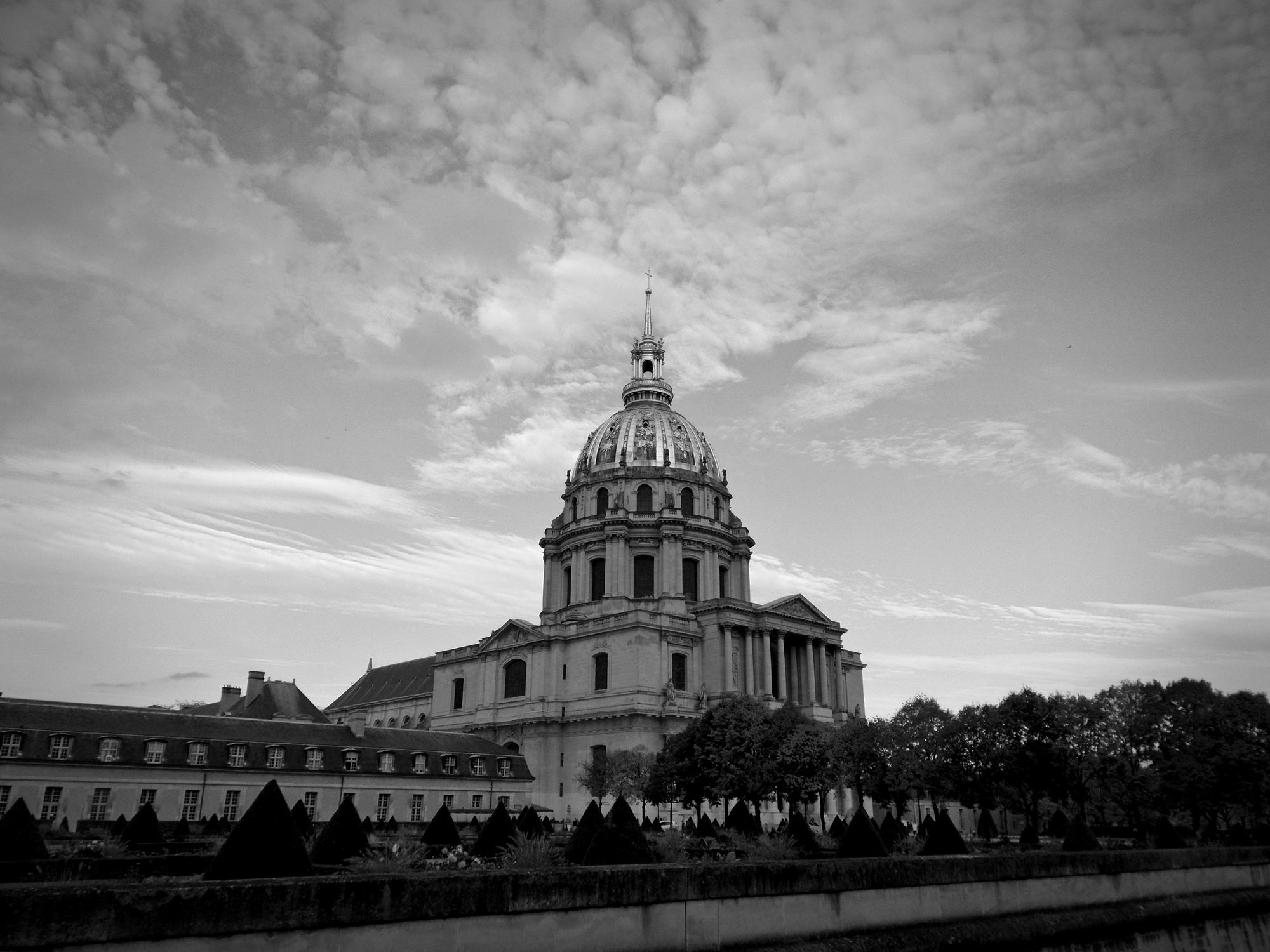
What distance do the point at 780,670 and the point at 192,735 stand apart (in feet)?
149

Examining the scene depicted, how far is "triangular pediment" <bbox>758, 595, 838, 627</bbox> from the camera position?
80812mm

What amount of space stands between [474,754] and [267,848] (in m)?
55.9

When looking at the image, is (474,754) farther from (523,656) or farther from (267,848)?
(267,848)

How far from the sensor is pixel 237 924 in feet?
34.4

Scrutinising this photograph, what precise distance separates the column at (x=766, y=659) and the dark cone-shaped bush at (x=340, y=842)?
58045 millimetres

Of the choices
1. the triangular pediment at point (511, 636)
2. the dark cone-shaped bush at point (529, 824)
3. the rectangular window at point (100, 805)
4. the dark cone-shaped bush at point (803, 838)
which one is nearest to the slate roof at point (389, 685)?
the triangular pediment at point (511, 636)

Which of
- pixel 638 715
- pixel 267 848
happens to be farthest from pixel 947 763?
pixel 267 848

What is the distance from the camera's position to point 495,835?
79.9 feet

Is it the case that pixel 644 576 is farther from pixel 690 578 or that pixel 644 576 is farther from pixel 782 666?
pixel 782 666

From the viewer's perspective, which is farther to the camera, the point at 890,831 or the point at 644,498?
the point at 644,498

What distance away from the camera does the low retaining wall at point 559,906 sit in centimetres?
995

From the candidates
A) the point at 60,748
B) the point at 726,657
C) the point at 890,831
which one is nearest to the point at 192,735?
the point at 60,748

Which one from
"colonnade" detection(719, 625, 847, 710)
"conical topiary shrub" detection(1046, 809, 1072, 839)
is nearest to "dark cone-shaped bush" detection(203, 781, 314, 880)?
"conical topiary shrub" detection(1046, 809, 1072, 839)

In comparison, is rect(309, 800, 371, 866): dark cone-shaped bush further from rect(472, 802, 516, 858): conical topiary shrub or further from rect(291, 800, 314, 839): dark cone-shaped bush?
rect(472, 802, 516, 858): conical topiary shrub
